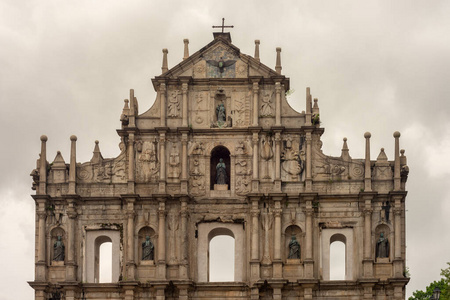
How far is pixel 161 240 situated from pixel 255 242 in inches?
123

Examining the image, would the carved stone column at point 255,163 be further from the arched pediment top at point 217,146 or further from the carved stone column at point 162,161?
the carved stone column at point 162,161

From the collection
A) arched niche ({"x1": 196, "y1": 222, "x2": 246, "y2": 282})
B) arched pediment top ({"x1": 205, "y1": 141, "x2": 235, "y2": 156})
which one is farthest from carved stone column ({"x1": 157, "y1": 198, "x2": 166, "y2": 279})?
arched pediment top ({"x1": 205, "y1": 141, "x2": 235, "y2": 156})

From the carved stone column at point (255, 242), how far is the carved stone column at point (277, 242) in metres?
0.57

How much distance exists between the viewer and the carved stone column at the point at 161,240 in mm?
46750

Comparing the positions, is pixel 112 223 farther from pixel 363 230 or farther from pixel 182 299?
pixel 363 230

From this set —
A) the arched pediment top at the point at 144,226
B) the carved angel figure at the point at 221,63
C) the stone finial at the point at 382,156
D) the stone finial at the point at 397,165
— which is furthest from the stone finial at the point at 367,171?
the arched pediment top at the point at 144,226

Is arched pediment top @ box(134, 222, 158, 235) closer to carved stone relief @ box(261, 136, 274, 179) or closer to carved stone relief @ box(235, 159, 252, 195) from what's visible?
carved stone relief @ box(235, 159, 252, 195)

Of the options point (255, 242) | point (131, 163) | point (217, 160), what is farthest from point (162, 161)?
point (255, 242)

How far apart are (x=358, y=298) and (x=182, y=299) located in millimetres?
5768

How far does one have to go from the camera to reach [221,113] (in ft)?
160

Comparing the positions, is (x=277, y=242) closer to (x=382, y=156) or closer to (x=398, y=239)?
(x=398, y=239)

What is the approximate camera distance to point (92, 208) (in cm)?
4788

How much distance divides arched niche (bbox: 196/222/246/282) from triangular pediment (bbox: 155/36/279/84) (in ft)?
17.3

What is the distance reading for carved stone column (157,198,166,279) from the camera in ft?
153
